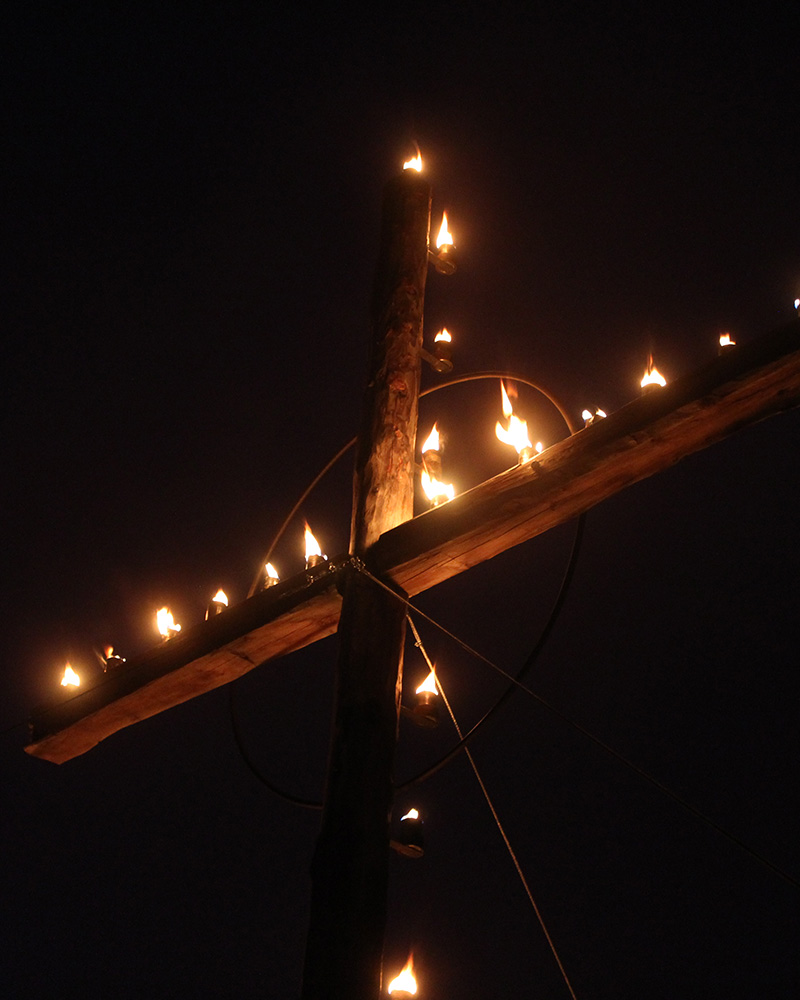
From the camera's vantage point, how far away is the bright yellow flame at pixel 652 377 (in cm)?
359

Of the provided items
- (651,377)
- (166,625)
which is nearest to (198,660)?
(166,625)

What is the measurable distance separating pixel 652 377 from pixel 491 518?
93cm

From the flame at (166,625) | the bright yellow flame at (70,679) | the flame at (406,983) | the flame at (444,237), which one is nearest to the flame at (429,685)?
the flame at (406,983)

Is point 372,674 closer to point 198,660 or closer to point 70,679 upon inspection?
point 198,660

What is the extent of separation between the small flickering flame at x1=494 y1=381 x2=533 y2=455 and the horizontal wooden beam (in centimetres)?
45

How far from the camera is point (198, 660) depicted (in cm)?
429

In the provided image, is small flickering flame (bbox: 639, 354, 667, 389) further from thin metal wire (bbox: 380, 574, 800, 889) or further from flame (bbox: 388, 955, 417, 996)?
flame (bbox: 388, 955, 417, 996)

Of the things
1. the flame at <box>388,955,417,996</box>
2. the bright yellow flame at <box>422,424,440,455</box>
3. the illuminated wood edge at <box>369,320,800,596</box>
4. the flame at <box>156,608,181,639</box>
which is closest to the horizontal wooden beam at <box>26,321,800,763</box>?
the illuminated wood edge at <box>369,320,800,596</box>

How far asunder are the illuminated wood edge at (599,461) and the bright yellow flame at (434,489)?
0.54 metres

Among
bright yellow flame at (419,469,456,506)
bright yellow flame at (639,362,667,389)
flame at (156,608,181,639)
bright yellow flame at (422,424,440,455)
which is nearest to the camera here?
bright yellow flame at (639,362,667,389)

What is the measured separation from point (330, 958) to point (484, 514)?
5.62 ft

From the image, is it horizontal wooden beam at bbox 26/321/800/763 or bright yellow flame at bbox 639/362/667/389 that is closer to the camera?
horizontal wooden beam at bbox 26/321/800/763

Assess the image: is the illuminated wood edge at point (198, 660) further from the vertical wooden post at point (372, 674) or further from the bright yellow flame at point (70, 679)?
the vertical wooden post at point (372, 674)

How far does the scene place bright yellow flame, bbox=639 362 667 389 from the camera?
359 centimetres
